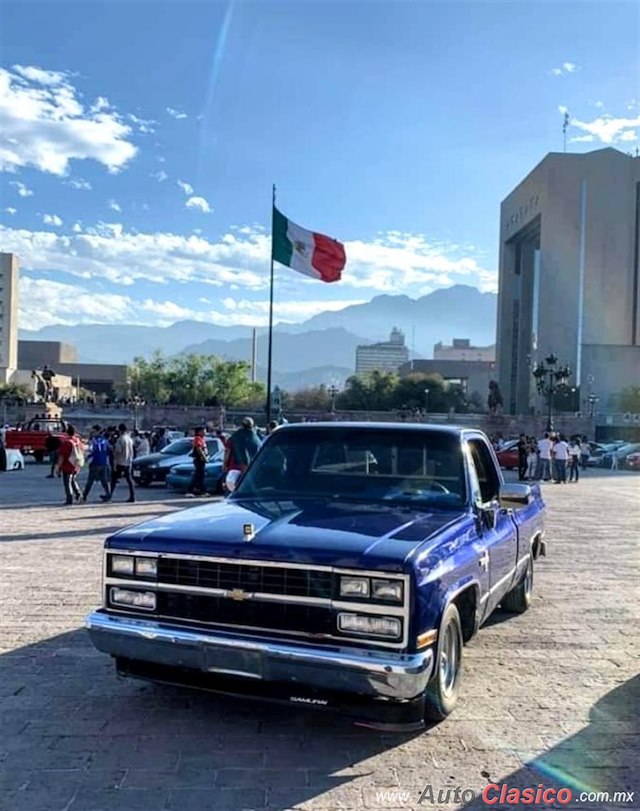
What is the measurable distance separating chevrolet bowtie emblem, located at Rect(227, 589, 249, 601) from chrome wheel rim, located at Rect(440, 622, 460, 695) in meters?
1.15

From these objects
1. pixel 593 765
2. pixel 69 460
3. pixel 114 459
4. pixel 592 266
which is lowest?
pixel 593 765

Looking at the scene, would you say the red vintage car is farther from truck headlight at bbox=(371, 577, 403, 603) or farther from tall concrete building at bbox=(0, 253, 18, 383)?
tall concrete building at bbox=(0, 253, 18, 383)

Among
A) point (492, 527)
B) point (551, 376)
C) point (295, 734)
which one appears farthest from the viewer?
point (551, 376)

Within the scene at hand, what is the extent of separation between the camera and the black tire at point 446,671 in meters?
4.27

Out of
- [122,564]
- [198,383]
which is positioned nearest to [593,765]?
[122,564]

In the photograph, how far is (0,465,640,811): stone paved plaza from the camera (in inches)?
146

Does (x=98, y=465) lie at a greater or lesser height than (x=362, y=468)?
lesser

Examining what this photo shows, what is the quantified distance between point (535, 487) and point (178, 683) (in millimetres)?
4465

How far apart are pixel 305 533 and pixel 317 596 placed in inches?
15.8

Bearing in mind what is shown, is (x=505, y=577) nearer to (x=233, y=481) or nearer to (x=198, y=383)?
(x=233, y=481)

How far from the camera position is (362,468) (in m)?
5.50

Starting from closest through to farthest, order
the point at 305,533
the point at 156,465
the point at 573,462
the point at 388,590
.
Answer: the point at 388,590 < the point at 305,533 < the point at 156,465 < the point at 573,462

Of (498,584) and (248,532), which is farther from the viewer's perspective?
(498,584)

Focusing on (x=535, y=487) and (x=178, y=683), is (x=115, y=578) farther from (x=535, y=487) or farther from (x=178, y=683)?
(x=535, y=487)
